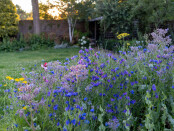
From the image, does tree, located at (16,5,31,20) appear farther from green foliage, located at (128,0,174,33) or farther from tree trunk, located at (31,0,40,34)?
green foliage, located at (128,0,174,33)

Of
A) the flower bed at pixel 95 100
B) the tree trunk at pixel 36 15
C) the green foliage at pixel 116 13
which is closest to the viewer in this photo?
the flower bed at pixel 95 100

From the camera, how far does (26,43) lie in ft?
44.1

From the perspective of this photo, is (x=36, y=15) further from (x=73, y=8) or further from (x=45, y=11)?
(x=73, y=8)

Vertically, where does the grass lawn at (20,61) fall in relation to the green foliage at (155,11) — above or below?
below

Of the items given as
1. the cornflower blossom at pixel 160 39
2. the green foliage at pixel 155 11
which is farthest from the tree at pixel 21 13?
the cornflower blossom at pixel 160 39

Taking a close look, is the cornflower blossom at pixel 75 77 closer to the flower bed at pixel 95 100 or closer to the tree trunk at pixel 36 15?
the flower bed at pixel 95 100

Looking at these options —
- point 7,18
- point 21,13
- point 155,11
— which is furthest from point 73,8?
point 21,13

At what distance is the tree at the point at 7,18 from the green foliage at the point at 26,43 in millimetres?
679

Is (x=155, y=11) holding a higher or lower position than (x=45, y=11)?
lower

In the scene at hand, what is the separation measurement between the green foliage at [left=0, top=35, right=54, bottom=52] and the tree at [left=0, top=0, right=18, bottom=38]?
679mm

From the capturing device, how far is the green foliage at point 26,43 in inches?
494

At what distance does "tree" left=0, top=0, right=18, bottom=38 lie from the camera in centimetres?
1352

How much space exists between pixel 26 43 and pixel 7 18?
7.88 ft

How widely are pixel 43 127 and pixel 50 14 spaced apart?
53.2ft
